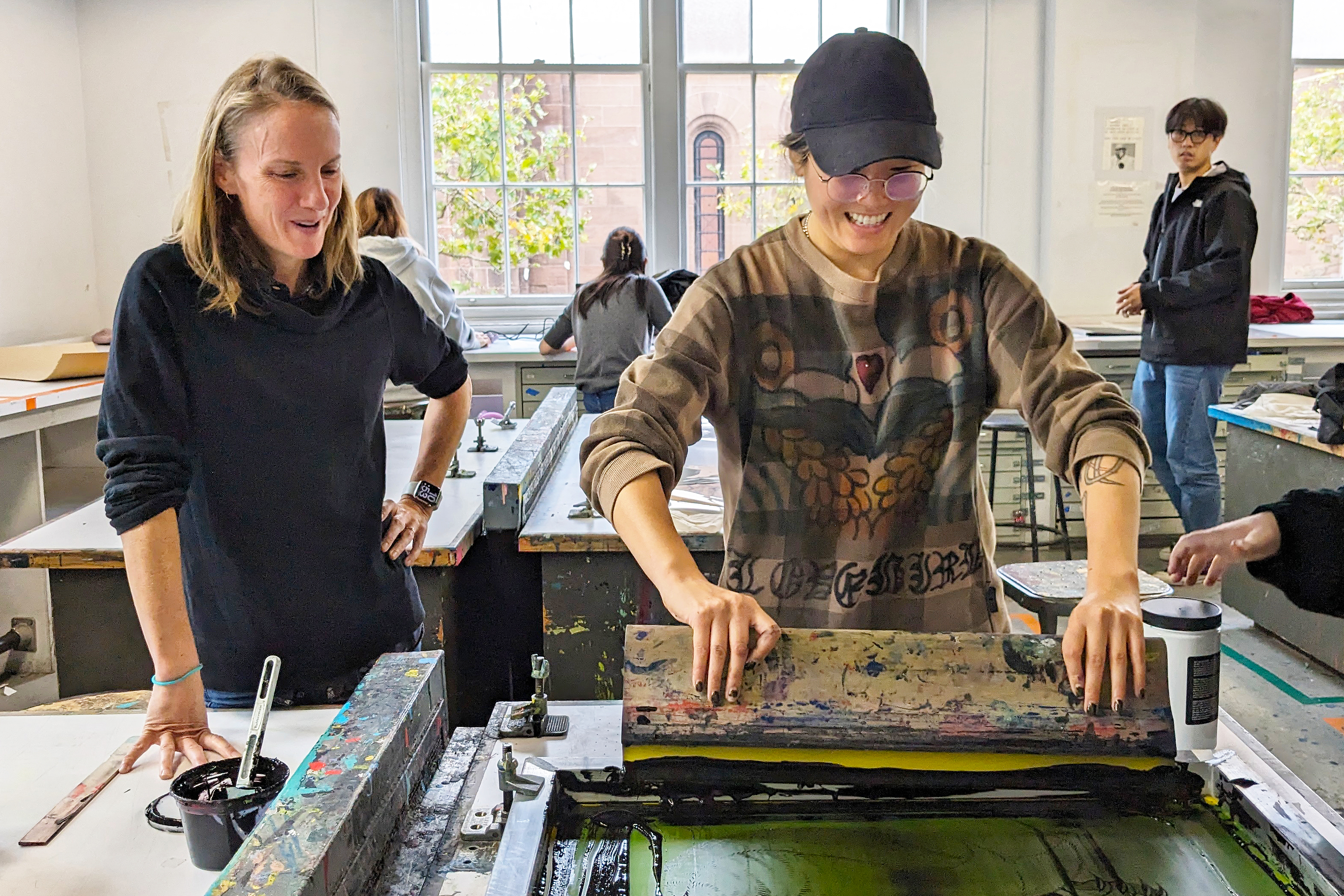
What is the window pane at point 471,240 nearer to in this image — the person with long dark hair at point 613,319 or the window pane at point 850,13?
the person with long dark hair at point 613,319

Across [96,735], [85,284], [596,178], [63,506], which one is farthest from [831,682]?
[85,284]

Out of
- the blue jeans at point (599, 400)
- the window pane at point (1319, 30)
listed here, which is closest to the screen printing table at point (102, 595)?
the blue jeans at point (599, 400)

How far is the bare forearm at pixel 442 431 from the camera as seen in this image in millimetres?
1896

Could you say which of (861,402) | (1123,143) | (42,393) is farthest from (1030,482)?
(42,393)

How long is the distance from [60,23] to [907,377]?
5481 millimetres

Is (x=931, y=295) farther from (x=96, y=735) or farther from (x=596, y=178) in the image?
(x=596, y=178)

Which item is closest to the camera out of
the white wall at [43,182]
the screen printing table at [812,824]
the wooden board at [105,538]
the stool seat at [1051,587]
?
the screen printing table at [812,824]

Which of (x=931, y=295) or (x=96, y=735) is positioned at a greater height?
(x=931, y=295)

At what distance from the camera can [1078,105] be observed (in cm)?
548

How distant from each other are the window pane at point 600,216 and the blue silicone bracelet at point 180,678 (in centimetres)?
479

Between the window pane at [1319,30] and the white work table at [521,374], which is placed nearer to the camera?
the white work table at [521,374]

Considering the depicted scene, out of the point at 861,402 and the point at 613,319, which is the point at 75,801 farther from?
the point at 613,319

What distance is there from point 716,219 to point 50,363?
3.32 meters

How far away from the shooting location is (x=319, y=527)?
1488mm
